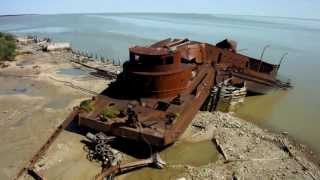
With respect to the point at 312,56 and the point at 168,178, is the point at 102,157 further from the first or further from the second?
the point at 312,56

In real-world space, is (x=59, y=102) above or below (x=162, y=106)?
below

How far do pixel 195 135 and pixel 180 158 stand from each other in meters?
2.30

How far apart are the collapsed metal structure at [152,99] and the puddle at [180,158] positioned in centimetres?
97

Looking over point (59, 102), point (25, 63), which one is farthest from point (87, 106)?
point (25, 63)

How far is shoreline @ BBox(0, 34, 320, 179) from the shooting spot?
1312cm

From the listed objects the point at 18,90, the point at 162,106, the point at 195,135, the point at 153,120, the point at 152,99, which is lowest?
the point at 18,90

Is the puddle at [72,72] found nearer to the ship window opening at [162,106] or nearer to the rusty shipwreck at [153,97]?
the rusty shipwreck at [153,97]

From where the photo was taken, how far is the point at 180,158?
14.0m

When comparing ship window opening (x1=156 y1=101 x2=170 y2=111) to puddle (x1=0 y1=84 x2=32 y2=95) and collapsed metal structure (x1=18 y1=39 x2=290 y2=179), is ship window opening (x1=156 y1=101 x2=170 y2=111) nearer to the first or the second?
collapsed metal structure (x1=18 y1=39 x2=290 y2=179)

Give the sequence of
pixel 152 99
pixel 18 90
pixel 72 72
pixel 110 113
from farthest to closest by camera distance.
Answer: pixel 72 72
pixel 18 90
pixel 152 99
pixel 110 113

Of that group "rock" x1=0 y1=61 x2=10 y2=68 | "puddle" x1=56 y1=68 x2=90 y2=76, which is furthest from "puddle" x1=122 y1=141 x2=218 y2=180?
"rock" x1=0 y1=61 x2=10 y2=68

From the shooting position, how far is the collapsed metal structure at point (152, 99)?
44.6 ft

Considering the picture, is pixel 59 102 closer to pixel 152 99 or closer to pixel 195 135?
pixel 152 99

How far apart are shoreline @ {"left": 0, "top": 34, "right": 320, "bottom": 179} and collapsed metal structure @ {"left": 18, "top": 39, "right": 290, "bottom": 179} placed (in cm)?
107
